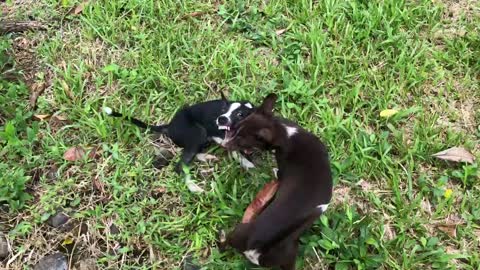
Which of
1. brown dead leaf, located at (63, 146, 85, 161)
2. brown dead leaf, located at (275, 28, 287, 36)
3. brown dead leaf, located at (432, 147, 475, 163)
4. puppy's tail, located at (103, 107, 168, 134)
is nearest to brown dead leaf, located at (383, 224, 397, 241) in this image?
brown dead leaf, located at (432, 147, 475, 163)

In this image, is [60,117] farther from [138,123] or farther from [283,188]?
[283,188]

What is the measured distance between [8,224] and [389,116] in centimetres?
276

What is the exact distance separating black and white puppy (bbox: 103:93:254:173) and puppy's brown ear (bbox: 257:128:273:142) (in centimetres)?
36

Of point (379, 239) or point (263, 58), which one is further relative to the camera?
point (263, 58)

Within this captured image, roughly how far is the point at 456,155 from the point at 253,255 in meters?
1.64

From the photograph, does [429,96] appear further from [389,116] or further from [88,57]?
[88,57]

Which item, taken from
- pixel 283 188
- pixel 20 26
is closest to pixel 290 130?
pixel 283 188

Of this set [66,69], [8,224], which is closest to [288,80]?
[66,69]

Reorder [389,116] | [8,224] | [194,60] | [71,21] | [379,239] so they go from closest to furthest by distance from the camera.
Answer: [379,239], [8,224], [389,116], [194,60], [71,21]

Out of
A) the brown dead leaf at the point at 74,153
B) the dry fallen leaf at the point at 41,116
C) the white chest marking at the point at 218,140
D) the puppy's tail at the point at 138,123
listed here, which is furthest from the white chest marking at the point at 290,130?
the dry fallen leaf at the point at 41,116

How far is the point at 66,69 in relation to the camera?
464 centimetres

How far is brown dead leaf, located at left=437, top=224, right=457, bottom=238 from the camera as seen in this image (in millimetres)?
3684

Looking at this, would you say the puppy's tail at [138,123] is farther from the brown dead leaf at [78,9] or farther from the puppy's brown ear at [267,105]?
the brown dead leaf at [78,9]

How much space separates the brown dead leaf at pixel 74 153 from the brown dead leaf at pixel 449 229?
98.6 inches
